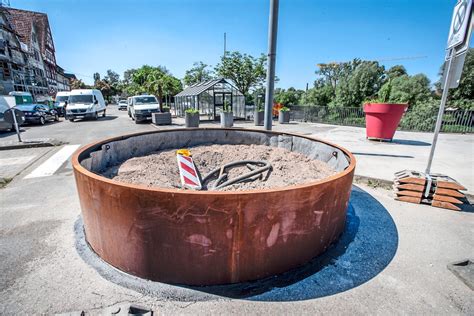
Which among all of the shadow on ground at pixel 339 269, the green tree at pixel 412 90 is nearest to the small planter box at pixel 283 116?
the green tree at pixel 412 90

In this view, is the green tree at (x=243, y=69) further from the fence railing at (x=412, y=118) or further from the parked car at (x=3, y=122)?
the parked car at (x=3, y=122)

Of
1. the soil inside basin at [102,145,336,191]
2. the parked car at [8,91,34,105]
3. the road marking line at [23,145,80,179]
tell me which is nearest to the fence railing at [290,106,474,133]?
the soil inside basin at [102,145,336,191]

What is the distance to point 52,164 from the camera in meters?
6.57

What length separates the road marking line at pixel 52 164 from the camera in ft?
18.6

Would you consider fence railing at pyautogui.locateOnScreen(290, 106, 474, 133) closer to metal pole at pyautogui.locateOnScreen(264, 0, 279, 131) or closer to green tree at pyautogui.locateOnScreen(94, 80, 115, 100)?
metal pole at pyautogui.locateOnScreen(264, 0, 279, 131)

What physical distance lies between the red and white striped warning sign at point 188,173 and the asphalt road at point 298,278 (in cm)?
173

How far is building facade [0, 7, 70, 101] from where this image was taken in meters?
29.5

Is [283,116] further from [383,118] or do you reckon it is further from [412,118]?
[383,118]

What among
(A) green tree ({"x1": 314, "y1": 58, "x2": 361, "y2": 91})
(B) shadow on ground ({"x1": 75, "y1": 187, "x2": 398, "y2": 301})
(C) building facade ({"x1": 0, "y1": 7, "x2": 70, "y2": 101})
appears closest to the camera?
(B) shadow on ground ({"x1": 75, "y1": 187, "x2": 398, "y2": 301})

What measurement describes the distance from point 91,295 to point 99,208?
0.80m

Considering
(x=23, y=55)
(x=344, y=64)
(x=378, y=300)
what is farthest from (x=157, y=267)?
(x=344, y=64)

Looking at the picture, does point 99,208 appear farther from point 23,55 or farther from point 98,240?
point 23,55

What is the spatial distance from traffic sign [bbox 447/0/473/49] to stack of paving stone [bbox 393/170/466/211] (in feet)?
7.64

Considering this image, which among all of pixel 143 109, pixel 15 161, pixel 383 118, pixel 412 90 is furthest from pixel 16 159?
pixel 412 90
